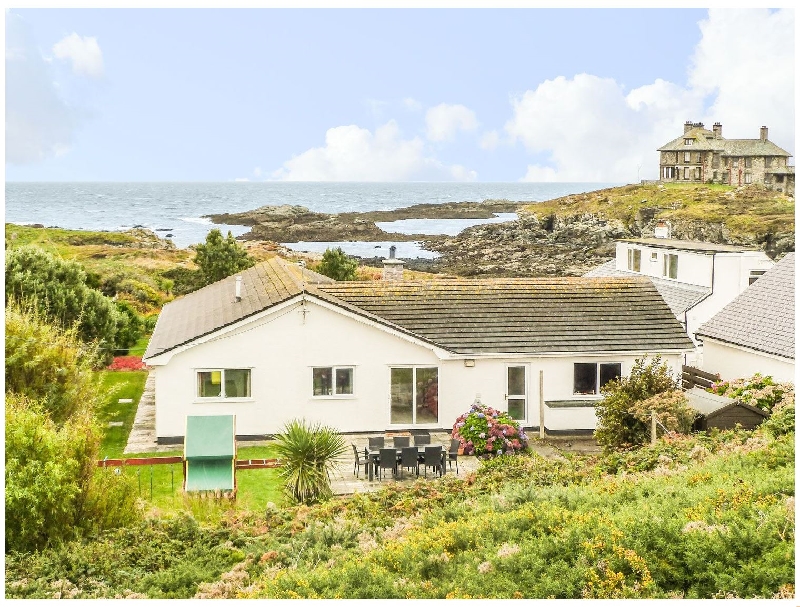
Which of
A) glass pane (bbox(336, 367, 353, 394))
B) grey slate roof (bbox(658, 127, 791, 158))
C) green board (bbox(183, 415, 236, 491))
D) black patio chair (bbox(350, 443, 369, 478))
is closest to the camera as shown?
green board (bbox(183, 415, 236, 491))

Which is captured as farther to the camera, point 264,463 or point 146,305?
point 146,305

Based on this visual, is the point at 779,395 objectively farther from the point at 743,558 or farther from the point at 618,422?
the point at 743,558

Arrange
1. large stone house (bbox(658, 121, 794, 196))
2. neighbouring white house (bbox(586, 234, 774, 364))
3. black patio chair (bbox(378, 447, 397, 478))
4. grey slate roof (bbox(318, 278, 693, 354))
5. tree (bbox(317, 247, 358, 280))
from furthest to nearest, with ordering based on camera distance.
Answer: large stone house (bbox(658, 121, 794, 196)), tree (bbox(317, 247, 358, 280)), neighbouring white house (bbox(586, 234, 774, 364)), grey slate roof (bbox(318, 278, 693, 354)), black patio chair (bbox(378, 447, 397, 478))

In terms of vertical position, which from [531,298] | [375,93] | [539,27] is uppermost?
[375,93]

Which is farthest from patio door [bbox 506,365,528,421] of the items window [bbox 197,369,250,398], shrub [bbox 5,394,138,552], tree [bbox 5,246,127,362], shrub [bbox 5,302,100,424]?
tree [bbox 5,246,127,362]

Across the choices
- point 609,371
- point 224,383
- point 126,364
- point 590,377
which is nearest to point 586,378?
point 590,377

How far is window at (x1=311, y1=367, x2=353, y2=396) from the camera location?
2033 cm

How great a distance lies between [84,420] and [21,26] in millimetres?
12779

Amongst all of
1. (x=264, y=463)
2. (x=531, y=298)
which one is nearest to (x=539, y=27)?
(x=531, y=298)

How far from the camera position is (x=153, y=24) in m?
21.7

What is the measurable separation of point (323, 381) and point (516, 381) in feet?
15.8

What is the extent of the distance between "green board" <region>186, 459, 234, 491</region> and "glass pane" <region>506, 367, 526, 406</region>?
7.77 m

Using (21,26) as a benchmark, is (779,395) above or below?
below

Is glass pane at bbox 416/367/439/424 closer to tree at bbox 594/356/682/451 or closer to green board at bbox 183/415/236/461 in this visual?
tree at bbox 594/356/682/451
